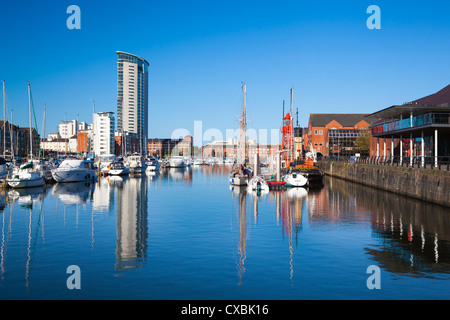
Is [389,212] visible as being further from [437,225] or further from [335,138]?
[335,138]

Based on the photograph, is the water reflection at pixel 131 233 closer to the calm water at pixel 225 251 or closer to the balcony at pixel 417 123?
the calm water at pixel 225 251

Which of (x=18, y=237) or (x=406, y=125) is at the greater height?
(x=406, y=125)

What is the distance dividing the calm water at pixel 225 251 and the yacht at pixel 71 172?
1069 inches

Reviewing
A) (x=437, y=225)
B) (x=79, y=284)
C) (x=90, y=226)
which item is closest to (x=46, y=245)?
(x=90, y=226)

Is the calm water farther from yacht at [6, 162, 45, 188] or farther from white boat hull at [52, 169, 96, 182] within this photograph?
white boat hull at [52, 169, 96, 182]

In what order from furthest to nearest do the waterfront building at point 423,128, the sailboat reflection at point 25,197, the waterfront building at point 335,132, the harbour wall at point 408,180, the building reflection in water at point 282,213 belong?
the waterfront building at point 335,132 < the waterfront building at point 423,128 < the sailboat reflection at point 25,197 < the harbour wall at point 408,180 < the building reflection in water at point 282,213

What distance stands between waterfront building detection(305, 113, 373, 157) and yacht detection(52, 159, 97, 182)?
75.7 meters

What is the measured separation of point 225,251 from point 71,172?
49791 mm

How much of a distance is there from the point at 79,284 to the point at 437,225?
2214 cm

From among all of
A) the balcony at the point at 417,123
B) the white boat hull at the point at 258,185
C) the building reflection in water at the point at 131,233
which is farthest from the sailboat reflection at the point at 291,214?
the balcony at the point at 417,123

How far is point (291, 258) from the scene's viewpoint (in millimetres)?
18547

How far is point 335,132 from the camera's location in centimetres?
12531

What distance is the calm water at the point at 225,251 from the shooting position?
14.3m

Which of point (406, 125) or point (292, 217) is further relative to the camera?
point (406, 125)
